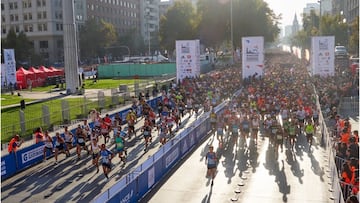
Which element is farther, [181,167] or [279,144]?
[279,144]

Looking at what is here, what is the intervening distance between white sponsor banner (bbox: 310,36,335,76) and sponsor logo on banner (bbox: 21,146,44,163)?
1087 inches

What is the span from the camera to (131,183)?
13.6 metres

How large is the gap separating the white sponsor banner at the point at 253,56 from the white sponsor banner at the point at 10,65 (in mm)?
24067

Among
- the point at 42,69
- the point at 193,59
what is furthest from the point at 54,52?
the point at 193,59

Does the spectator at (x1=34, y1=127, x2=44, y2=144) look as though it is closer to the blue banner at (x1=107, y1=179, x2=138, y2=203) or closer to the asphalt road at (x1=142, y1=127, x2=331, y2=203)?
the asphalt road at (x1=142, y1=127, x2=331, y2=203)

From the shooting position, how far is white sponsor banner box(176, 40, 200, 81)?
43.4 m

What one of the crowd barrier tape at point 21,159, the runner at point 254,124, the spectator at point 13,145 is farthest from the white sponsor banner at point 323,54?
the spectator at point 13,145

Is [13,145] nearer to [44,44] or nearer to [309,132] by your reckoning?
[309,132]

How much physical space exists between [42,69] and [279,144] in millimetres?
42949

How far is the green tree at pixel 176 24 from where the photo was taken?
91062 millimetres

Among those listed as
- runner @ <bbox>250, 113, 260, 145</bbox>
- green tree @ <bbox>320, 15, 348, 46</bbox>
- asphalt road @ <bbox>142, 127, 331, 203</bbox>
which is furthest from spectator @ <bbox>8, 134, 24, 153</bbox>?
green tree @ <bbox>320, 15, 348, 46</bbox>

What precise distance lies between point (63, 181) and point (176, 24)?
254 ft

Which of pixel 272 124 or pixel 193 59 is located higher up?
pixel 193 59

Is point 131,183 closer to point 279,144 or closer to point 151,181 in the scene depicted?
point 151,181
